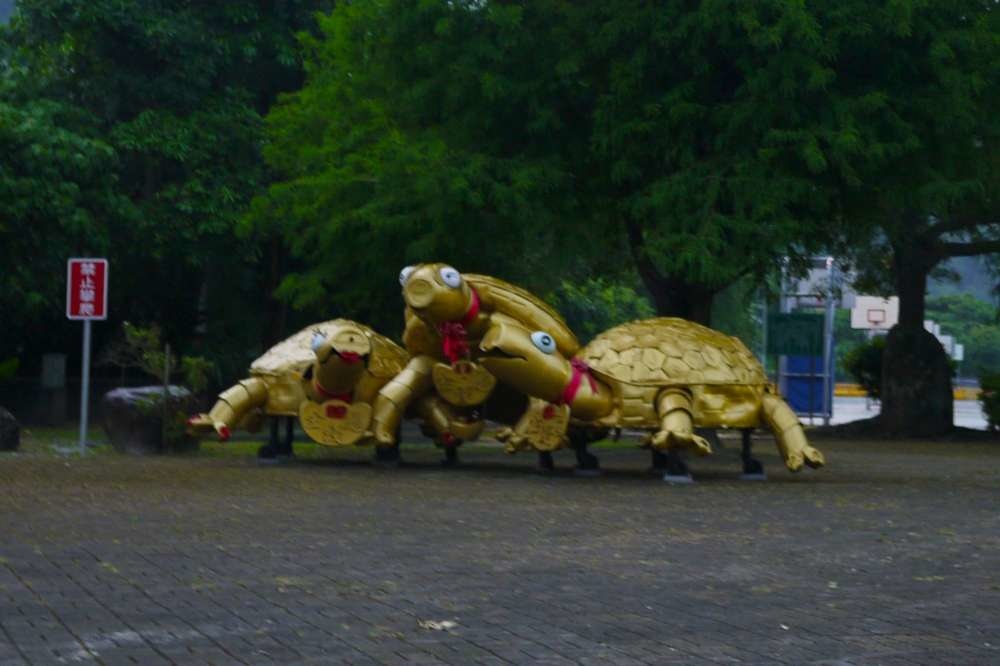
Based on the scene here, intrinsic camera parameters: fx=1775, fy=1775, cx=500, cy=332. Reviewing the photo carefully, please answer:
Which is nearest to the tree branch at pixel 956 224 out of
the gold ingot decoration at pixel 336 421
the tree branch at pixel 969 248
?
the tree branch at pixel 969 248

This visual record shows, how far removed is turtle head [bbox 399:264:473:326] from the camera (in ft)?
63.5

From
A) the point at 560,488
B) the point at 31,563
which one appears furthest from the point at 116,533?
the point at 560,488

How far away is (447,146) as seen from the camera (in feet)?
82.6

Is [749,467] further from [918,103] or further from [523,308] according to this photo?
[918,103]

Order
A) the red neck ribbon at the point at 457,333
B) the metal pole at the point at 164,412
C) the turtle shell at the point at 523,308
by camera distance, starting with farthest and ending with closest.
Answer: the metal pole at the point at 164,412, the turtle shell at the point at 523,308, the red neck ribbon at the point at 457,333

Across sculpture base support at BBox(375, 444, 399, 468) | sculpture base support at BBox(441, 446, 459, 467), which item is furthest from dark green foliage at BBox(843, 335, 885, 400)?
sculpture base support at BBox(375, 444, 399, 468)

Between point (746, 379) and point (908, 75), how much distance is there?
6956 millimetres

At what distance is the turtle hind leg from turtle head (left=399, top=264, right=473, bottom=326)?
3580 millimetres

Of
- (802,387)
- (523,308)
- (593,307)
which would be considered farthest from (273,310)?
(523,308)

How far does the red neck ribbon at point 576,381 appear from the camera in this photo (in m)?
19.5

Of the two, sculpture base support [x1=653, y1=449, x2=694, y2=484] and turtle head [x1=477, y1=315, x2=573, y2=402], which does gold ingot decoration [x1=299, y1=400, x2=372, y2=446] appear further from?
sculpture base support [x1=653, y1=449, x2=694, y2=484]

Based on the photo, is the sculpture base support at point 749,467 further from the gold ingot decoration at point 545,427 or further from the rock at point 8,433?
the rock at point 8,433

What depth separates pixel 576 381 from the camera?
64.0ft

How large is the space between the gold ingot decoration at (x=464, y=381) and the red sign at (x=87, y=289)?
583 cm
